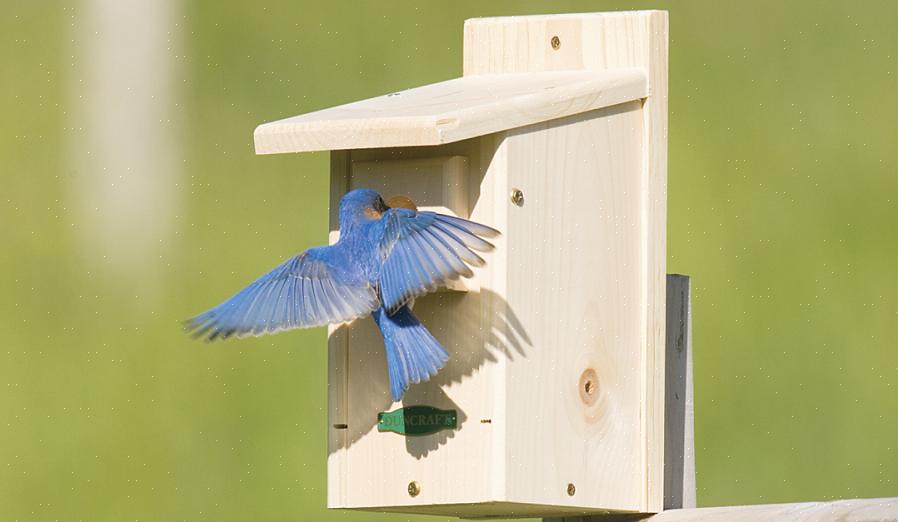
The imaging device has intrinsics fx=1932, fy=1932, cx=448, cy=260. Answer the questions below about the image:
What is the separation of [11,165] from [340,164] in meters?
5.14

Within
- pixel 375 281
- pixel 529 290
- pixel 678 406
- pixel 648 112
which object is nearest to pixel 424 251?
pixel 375 281

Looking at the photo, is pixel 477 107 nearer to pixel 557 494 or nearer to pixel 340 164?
pixel 340 164

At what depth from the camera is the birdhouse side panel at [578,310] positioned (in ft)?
12.7

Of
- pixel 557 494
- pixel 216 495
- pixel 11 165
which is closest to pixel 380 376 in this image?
pixel 557 494

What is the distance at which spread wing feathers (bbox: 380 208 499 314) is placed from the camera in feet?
12.2

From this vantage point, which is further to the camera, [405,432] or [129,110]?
[129,110]

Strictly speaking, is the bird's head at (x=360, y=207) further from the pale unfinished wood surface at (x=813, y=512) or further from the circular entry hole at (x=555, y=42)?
the pale unfinished wood surface at (x=813, y=512)

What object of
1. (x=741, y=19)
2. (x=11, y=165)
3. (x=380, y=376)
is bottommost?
(x=380, y=376)

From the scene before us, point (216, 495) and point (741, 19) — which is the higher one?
point (741, 19)

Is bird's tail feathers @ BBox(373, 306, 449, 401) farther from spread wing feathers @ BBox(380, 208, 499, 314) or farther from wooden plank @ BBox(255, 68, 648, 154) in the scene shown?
wooden plank @ BBox(255, 68, 648, 154)

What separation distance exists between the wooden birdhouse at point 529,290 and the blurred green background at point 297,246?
3.35m

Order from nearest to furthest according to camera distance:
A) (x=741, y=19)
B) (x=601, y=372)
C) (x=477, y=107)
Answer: (x=477, y=107), (x=601, y=372), (x=741, y=19)

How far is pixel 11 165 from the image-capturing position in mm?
8961

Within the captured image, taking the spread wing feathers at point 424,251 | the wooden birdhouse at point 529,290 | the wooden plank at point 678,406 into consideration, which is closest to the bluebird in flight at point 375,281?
the spread wing feathers at point 424,251
